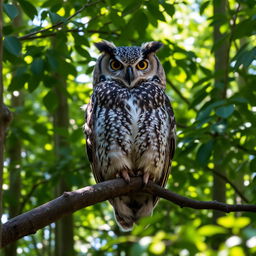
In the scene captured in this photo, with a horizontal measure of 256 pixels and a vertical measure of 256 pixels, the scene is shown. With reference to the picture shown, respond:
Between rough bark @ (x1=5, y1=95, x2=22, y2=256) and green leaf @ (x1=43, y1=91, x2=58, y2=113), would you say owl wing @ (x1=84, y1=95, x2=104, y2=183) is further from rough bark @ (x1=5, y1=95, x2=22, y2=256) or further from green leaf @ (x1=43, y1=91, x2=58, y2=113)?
rough bark @ (x1=5, y1=95, x2=22, y2=256)

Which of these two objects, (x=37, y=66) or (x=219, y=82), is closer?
(x=37, y=66)

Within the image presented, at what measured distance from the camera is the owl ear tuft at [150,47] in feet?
12.2

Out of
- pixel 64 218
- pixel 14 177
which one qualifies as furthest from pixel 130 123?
pixel 64 218

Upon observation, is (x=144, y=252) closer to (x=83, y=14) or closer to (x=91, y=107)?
(x=91, y=107)

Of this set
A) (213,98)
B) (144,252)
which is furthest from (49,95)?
(144,252)

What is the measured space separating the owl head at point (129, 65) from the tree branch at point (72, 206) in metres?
1.00

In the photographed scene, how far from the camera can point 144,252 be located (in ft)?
3.80

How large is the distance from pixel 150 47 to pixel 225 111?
1013 millimetres

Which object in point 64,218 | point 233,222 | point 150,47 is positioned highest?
point 150,47

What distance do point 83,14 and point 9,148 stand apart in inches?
80.7

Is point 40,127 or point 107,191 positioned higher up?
point 40,127

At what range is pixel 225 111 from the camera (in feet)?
9.72

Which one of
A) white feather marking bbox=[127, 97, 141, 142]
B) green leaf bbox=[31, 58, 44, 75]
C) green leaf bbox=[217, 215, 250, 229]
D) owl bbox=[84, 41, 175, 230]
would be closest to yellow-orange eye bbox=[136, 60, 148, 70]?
owl bbox=[84, 41, 175, 230]

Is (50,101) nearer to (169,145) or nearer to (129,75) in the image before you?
(129,75)
